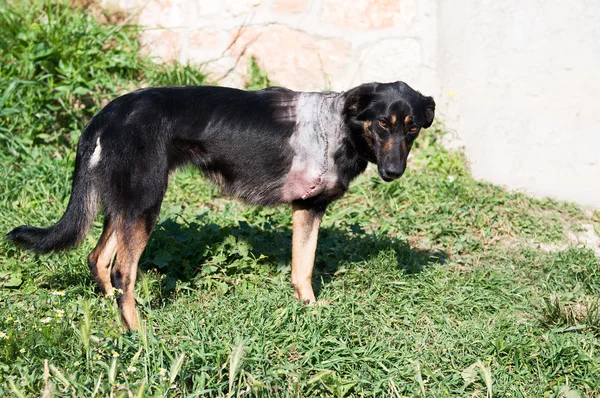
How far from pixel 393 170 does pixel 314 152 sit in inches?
21.1

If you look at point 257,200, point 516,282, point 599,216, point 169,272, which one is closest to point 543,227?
point 599,216

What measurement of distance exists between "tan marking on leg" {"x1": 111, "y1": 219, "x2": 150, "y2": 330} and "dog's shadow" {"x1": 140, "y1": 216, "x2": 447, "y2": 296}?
0.52m

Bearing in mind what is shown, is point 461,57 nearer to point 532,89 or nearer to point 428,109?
point 532,89

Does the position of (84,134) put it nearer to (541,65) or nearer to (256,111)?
(256,111)

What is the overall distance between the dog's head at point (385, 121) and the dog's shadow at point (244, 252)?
3.13 feet

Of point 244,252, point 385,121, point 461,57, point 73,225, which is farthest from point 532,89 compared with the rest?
point 73,225

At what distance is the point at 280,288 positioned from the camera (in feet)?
13.6

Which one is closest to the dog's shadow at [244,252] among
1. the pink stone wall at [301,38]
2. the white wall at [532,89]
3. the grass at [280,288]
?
the grass at [280,288]

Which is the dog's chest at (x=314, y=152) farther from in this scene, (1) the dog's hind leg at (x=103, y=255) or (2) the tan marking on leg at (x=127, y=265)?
(1) the dog's hind leg at (x=103, y=255)

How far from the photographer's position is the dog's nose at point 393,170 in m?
3.68

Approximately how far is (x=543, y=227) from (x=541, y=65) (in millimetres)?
1519

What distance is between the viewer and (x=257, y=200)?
4082 mm

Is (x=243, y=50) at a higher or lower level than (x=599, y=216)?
higher

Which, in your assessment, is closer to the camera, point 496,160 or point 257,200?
point 257,200
